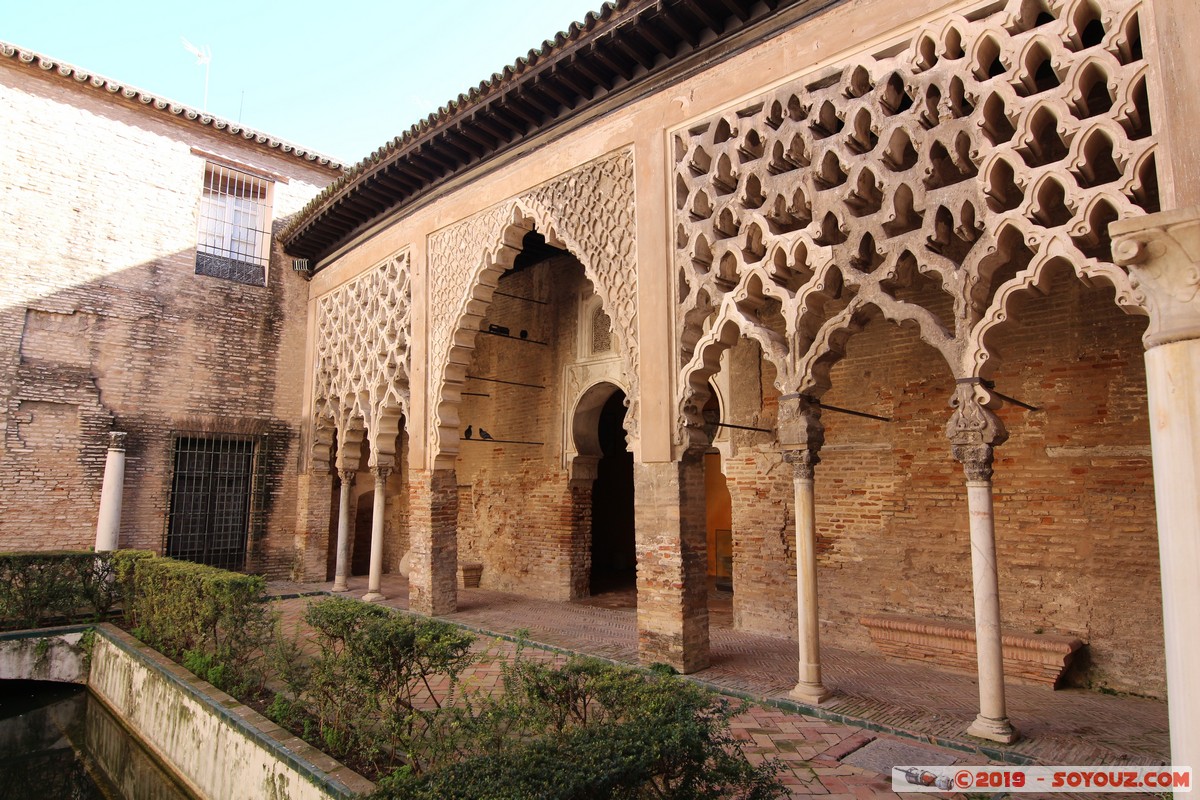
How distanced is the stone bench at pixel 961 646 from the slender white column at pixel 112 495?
11.4 meters

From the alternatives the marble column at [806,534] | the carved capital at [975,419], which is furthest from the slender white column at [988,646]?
the marble column at [806,534]

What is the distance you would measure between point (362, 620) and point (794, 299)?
14.5 feet

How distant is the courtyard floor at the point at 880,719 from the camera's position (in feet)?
16.1

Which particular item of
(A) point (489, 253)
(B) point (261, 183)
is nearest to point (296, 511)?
(B) point (261, 183)

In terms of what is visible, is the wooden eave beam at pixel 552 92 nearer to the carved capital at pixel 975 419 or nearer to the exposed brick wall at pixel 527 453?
the exposed brick wall at pixel 527 453

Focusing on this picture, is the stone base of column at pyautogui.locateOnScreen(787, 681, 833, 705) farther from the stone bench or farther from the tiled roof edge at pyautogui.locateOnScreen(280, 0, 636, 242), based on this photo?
the tiled roof edge at pyautogui.locateOnScreen(280, 0, 636, 242)

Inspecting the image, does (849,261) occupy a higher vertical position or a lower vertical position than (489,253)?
lower

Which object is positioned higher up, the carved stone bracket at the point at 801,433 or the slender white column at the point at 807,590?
the carved stone bracket at the point at 801,433

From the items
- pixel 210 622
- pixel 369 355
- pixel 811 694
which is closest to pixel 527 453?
pixel 369 355

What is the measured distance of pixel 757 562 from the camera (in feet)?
30.2

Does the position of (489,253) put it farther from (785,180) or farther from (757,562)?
(757,562)

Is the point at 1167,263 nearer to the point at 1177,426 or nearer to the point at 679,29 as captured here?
the point at 1177,426

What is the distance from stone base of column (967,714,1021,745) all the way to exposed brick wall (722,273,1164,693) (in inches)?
87.7

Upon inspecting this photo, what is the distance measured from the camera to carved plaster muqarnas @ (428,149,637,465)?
25.7ft
